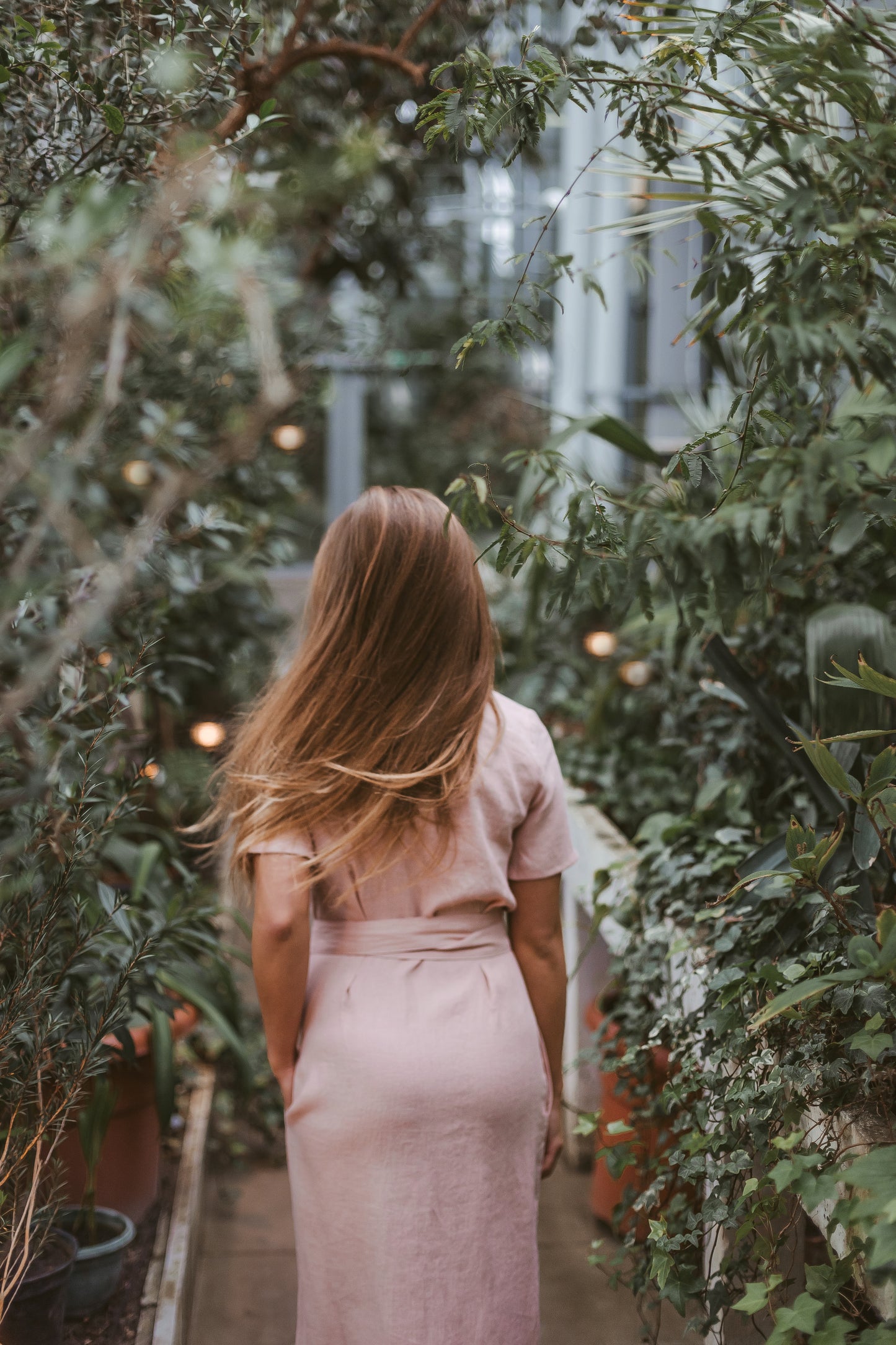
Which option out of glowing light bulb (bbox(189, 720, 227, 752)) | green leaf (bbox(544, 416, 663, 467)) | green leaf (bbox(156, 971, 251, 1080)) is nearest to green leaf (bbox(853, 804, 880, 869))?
green leaf (bbox(544, 416, 663, 467))

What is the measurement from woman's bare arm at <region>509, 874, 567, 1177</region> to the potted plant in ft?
2.71

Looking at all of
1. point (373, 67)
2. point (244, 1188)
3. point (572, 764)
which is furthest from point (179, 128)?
point (244, 1188)

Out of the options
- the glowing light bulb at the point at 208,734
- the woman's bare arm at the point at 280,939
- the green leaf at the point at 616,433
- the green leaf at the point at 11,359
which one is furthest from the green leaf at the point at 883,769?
the glowing light bulb at the point at 208,734

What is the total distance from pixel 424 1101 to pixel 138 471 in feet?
6.98

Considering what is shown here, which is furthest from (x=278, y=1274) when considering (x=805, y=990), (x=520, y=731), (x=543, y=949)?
(x=805, y=990)

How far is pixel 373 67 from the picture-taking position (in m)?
3.20

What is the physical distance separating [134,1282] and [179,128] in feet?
6.81

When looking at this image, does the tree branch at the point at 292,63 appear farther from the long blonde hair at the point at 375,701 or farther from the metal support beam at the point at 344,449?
the metal support beam at the point at 344,449

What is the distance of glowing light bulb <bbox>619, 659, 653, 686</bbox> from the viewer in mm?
3166

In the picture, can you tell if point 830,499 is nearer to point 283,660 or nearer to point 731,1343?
point 283,660

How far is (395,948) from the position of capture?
1543 millimetres

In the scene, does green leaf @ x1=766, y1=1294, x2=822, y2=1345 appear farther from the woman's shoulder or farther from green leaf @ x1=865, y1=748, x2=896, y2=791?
the woman's shoulder

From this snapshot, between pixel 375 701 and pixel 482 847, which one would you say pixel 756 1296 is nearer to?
pixel 482 847

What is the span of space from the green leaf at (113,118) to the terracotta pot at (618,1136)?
173 centimetres
